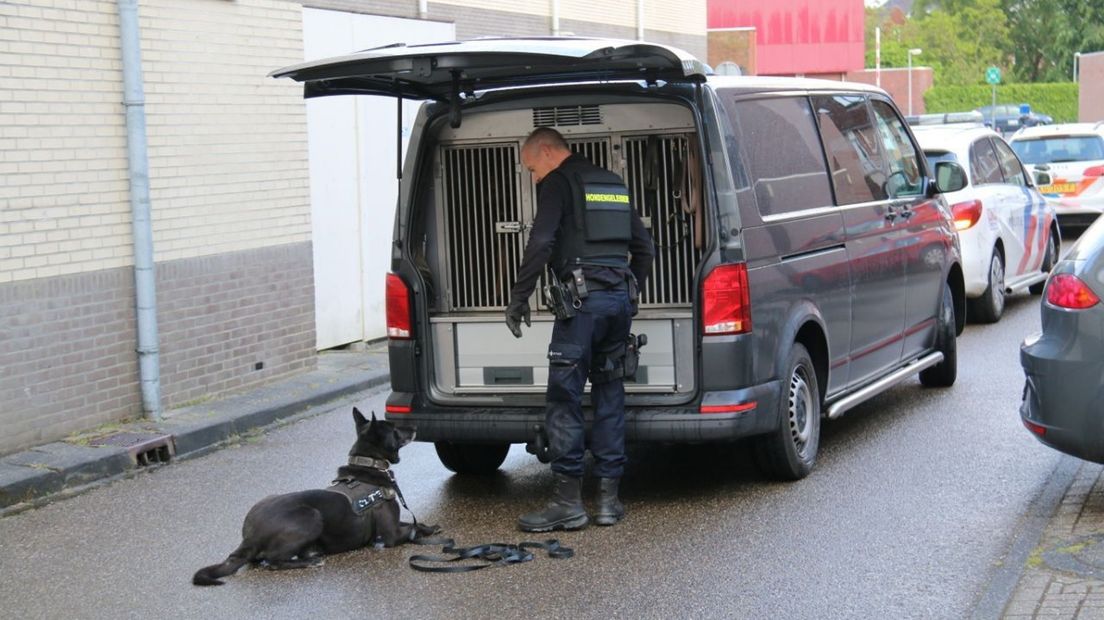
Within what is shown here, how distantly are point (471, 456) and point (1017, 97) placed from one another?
68.1 meters

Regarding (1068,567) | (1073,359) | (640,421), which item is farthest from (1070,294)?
(640,421)

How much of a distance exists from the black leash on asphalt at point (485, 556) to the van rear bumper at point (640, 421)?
32.5 inches

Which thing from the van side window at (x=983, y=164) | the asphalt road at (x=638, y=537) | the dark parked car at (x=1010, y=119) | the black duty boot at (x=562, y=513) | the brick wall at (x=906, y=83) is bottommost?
the asphalt road at (x=638, y=537)

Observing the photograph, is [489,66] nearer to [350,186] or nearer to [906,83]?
[350,186]

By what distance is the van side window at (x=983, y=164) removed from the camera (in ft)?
43.2

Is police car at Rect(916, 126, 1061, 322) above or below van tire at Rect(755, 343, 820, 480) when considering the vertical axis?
above

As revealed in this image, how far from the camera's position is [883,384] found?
8.64 meters

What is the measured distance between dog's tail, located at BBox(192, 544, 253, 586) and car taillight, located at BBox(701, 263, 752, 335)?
2.37m

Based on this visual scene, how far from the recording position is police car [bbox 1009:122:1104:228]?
19422mm

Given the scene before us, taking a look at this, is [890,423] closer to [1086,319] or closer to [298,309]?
[1086,319]

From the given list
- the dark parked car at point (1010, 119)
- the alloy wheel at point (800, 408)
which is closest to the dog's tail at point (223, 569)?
the alloy wheel at point (800, 408)

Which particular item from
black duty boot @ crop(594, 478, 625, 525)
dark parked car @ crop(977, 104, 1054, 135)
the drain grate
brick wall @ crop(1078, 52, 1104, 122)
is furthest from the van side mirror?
brick wall @ crop(1078, 52, 1104, 122)

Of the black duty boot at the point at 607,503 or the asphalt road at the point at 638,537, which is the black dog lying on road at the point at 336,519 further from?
the black duty boot at the point at 607,503

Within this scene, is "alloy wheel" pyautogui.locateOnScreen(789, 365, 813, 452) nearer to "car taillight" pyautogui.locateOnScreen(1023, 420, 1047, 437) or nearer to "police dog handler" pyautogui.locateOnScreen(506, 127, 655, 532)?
"police dog handler" pyautogui.locateOnScreen(506, 127, 655, 532)
